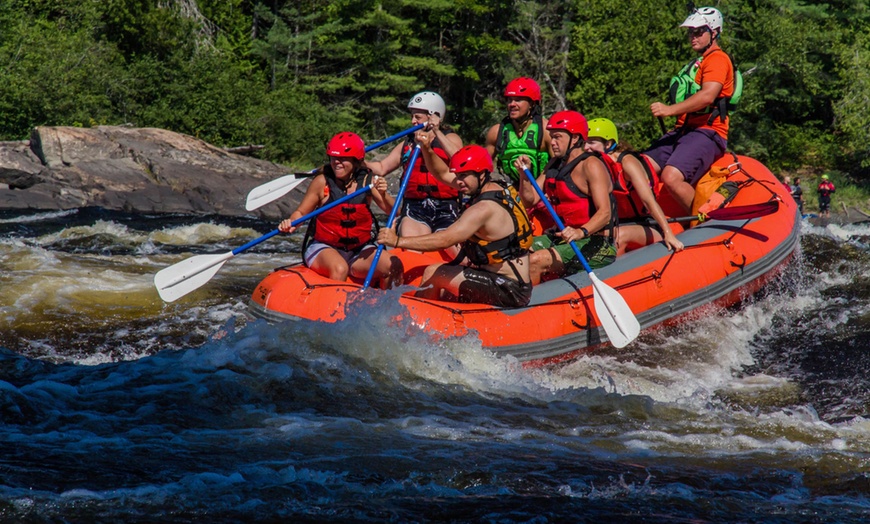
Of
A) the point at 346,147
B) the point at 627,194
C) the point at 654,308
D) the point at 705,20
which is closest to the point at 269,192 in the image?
the point at 346,147

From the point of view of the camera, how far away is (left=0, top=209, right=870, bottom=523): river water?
4.28 meters

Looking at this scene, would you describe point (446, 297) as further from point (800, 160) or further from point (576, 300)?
point (800, 160)

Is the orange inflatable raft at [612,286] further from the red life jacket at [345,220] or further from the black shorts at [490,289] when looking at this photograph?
the red life jacket at [345,220]

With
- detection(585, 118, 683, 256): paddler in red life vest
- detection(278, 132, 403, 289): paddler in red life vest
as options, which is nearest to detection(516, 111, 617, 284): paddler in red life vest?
detection(585, 118, 683, 256): paddler in red life vest

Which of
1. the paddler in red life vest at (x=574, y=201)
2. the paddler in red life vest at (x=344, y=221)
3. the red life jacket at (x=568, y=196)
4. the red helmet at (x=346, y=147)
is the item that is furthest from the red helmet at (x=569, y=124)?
the red helmet at (x=346, y=147)

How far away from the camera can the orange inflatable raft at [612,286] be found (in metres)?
6.30

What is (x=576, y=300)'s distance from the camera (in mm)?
6668

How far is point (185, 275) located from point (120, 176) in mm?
11754

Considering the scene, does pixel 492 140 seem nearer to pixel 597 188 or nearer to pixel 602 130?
pixel 602 130

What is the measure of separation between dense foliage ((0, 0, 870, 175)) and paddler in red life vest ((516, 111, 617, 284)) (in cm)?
1710

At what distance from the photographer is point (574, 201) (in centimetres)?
704

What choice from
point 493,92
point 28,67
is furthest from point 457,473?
point 493,92

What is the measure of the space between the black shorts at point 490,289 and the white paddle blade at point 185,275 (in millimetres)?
1851

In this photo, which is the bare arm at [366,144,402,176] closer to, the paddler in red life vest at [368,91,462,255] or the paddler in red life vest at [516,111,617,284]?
the paddler in red life vest at [368,91,462,255]
